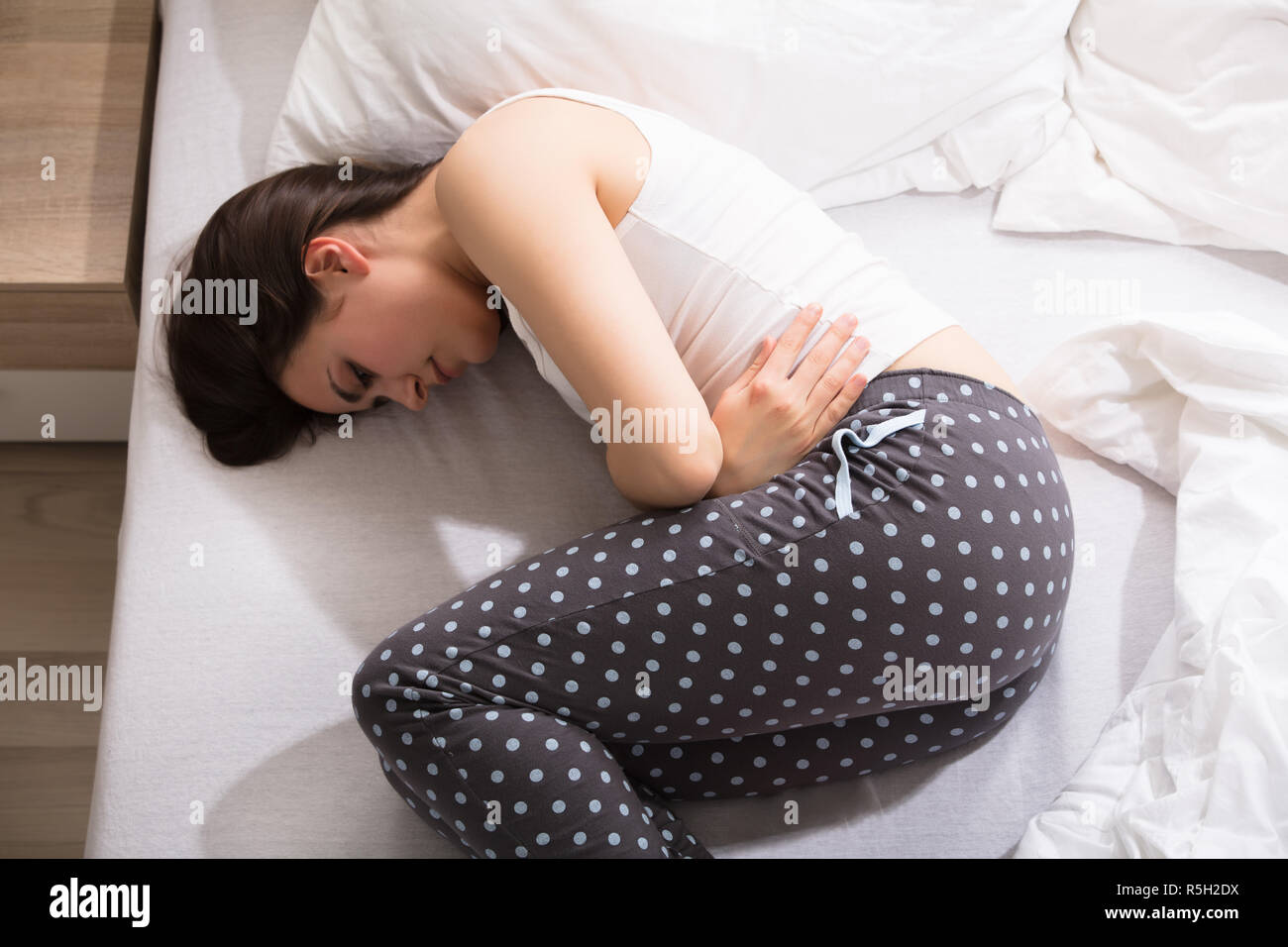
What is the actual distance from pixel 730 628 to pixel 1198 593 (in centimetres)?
50

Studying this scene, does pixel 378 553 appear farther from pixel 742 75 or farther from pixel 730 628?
pixel 742 75

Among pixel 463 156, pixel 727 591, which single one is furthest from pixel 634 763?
pixel 463 156

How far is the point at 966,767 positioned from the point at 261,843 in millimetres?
724

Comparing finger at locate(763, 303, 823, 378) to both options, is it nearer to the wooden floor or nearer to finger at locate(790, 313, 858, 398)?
finger at locate(790, 313, 858, 398)

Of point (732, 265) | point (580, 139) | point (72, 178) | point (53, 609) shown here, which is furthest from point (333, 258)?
point (53, 609)

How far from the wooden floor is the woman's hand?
1.02 metres

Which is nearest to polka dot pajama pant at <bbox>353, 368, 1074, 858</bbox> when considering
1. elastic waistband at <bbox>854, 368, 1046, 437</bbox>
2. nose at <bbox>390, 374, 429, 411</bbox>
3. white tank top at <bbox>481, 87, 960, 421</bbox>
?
elastic waistband at <bbox>854, 368, 1046, 437</bbox>

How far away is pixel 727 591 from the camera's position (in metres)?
1.00

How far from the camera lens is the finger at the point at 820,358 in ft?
3.52

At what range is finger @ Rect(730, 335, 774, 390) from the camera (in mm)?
1093

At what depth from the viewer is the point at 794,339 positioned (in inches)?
42.4

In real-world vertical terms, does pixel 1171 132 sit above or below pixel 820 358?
above

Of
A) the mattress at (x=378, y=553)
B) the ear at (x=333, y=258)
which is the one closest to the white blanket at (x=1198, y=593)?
the mattress at (x=378, y=553)
